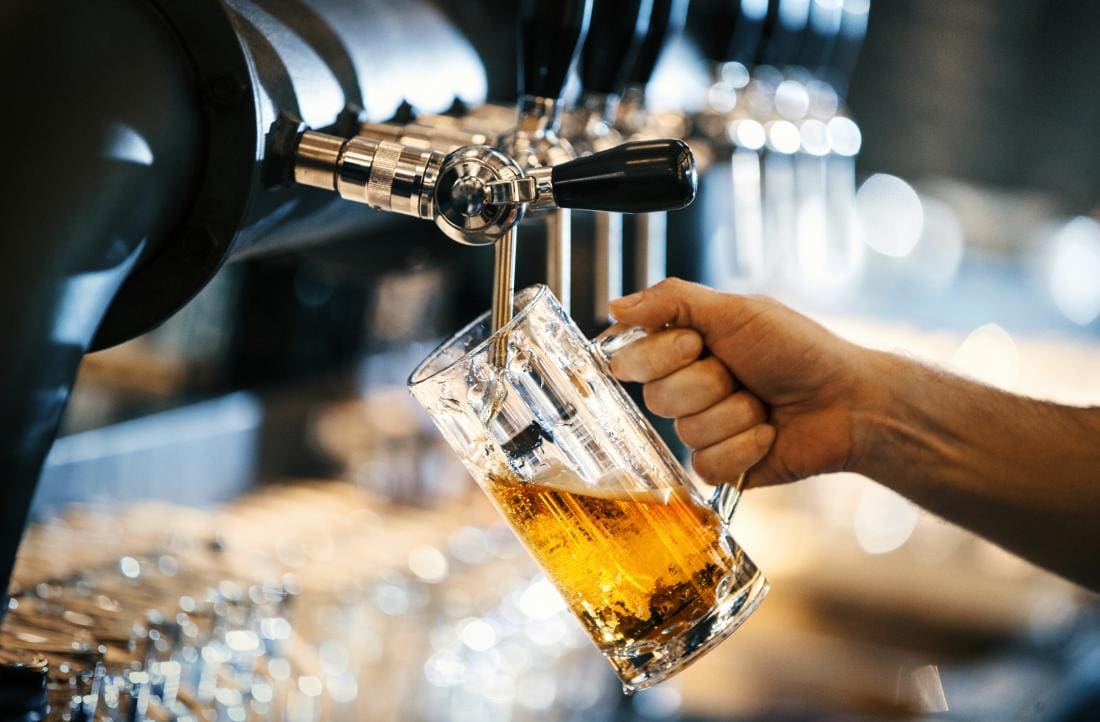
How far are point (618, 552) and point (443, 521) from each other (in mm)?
1020

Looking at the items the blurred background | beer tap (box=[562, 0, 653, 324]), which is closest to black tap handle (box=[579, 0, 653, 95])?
beer tap (box=[562, 0, 653, 324])

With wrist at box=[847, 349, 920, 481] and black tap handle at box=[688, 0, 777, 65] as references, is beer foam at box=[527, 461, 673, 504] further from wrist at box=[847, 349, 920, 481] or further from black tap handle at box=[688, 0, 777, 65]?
black tap handle at box=[688, 0, 777, 65]

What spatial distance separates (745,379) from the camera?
1046 millimetres

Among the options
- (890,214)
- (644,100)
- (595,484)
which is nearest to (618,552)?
(595,484)

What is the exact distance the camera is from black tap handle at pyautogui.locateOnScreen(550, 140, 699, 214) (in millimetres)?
685

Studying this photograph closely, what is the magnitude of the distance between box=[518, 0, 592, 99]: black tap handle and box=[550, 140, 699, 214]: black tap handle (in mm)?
175

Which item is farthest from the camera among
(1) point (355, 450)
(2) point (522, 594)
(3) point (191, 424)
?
(1) point (355, 450)

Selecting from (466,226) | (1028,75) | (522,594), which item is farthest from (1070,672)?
(1028,75)

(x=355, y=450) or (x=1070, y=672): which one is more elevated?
(x=355, y=450)

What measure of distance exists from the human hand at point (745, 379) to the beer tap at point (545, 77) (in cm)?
10

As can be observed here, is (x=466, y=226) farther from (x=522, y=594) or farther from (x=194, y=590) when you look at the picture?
(x=522, y=594)

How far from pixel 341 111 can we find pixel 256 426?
124 cm

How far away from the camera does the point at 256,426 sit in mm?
1925

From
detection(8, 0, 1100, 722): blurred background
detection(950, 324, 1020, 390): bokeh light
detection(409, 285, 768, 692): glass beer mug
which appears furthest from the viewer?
detection(950, 324, 1020, 390): bokeh light
